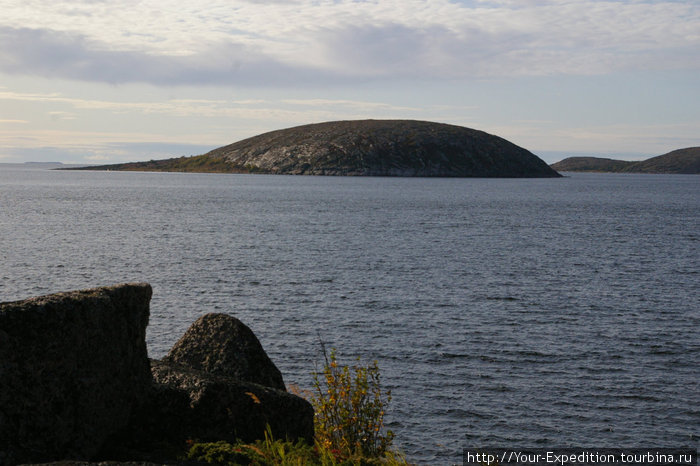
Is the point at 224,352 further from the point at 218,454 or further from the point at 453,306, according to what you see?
the point at 453,306

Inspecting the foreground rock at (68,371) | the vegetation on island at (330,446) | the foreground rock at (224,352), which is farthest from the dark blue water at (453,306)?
the foreground rock at (68,371)

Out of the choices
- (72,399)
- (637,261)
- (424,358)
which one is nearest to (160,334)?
(424,358)

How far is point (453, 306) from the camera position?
3550 centimetres

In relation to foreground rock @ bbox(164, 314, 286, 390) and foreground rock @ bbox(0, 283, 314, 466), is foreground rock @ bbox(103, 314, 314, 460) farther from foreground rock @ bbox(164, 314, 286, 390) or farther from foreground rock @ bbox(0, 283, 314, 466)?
foreground rock @ bbox(164, 314, 286, 390)

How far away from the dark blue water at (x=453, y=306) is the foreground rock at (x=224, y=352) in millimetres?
6816

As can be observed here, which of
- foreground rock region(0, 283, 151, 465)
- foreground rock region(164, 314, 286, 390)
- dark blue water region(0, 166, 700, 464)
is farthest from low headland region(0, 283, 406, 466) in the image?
dark blue water region(0, 166, 700, 464)

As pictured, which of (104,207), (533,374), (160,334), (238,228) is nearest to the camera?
(533,374)

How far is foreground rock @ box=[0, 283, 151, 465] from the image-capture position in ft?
23.5

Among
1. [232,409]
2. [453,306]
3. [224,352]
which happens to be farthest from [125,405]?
[453,306]

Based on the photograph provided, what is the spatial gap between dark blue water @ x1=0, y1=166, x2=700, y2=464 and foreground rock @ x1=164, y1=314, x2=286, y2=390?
6.82m

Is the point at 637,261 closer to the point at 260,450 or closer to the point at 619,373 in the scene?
the point at 619,373

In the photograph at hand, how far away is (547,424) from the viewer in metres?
19.2

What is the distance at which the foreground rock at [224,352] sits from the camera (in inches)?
476

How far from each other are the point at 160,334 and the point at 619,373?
62.6 ft
